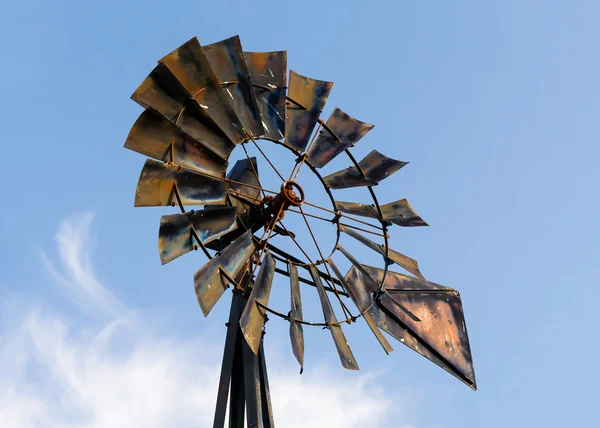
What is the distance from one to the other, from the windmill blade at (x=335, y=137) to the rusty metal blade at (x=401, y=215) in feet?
1.97

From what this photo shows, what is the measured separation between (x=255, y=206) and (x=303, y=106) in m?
0.83

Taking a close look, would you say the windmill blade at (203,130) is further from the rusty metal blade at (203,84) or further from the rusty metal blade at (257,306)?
the rusty metal blade at (257,306)

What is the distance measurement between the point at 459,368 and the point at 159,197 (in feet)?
9.14

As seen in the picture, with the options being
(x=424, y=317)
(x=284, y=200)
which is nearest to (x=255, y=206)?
(x=284, y=200)

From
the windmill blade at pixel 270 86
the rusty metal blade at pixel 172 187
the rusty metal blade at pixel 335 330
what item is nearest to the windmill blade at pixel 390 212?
the rusty metal blade at pixel 335 330

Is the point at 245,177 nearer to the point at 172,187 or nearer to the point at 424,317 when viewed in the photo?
the point at 172,187

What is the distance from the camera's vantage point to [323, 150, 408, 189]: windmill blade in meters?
6.96

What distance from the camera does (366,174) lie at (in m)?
6.98

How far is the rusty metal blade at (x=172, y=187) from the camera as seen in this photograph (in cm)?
571

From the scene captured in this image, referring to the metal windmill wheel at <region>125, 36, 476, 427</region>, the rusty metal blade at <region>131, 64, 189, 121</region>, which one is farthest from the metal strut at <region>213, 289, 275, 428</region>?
the rusty metal blade at <region>131, 64, 189, 121</region>

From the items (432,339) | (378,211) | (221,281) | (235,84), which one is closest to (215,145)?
(235,84)

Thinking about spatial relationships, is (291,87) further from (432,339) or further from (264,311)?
(432,339)

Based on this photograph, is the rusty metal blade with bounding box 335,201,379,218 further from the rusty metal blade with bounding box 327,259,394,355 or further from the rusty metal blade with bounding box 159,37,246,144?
the rusty metal blade with bounding box 159,37,246,144

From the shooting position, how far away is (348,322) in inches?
255
